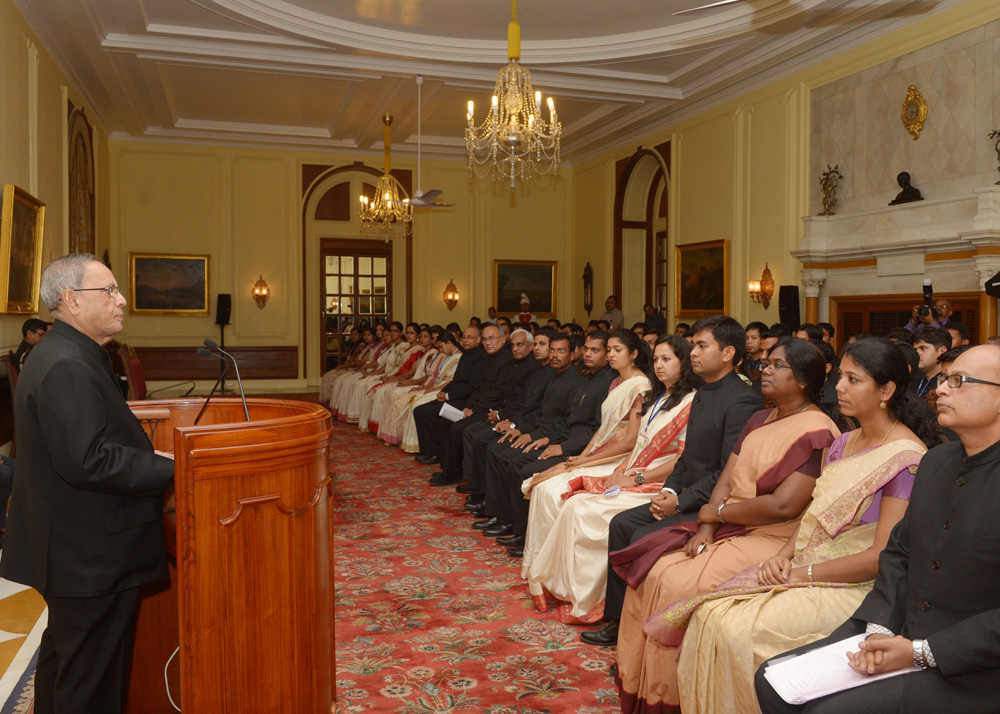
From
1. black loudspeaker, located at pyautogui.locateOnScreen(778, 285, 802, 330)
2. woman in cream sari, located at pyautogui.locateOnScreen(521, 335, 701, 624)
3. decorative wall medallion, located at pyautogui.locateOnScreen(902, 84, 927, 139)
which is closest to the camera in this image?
woman in cream sari, located at pyautogui.locateOnScreen(521, 335, 701, 624)

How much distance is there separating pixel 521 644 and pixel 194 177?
44.7ft

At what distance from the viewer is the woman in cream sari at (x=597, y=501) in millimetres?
4137

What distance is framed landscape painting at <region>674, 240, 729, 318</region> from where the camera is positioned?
11602 mm

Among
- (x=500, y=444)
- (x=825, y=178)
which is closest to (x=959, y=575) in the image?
(x=500, y=444)

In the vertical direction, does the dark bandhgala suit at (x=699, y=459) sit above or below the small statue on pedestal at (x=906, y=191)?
below

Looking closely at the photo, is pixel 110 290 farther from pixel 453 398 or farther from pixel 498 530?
pixel 453 398

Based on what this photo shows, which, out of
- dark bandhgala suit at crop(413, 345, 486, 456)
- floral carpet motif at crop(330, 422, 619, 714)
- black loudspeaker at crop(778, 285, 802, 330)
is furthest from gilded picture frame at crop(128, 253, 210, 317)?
black loudspeaker at crop(778, 285, 802, 330)

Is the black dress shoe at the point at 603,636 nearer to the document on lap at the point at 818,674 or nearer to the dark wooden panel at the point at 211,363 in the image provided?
the document on lap at the point at 818,674

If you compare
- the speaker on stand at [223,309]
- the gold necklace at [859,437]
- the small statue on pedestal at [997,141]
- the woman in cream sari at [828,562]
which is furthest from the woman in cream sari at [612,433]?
the speaker on stand at [223,309]

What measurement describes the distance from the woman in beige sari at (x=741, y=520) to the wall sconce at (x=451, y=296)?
13079 mm

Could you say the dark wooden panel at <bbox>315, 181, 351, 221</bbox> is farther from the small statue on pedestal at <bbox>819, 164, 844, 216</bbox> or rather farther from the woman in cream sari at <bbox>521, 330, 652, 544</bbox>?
the woman in cream sari at <bbox>521, 330, 652, 544</bbox>

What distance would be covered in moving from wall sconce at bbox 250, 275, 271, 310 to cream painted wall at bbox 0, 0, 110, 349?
509cm

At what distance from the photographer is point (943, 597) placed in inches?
84.9

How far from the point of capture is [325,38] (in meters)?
9.63
